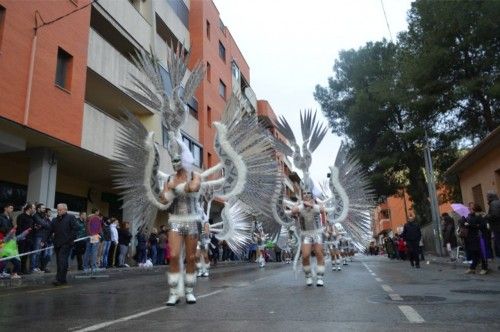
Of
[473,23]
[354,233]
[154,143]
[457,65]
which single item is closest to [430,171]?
[457,65]

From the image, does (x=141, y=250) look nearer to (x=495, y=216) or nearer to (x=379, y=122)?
(x=495, y=216)

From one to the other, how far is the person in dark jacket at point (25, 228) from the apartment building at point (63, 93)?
8.91ft

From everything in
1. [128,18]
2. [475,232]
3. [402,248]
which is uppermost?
[128,18]

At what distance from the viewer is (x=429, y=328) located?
4.84m

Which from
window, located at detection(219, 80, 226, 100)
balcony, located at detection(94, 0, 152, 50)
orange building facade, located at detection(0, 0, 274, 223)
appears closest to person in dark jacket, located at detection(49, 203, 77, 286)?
orange building facade, located at detection(0, 0, 274, 223)

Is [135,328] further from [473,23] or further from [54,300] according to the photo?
[473,23]

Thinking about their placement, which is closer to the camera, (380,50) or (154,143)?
(154,143)

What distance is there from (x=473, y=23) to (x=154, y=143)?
21523 millimetres

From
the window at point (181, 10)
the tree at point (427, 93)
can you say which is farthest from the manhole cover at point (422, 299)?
the window at point (181, 10)

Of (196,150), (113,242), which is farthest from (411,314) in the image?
(196,150)

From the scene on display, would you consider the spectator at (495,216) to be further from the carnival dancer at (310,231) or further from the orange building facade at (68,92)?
the orange building facade at (68,92)

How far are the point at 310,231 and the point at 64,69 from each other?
11.3 meters

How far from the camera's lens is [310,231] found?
10.2 meters

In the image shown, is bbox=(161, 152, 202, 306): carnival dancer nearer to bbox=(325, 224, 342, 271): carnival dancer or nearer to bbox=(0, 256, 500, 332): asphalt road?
bbox=(0, 256, 500, 332): asphalt road
